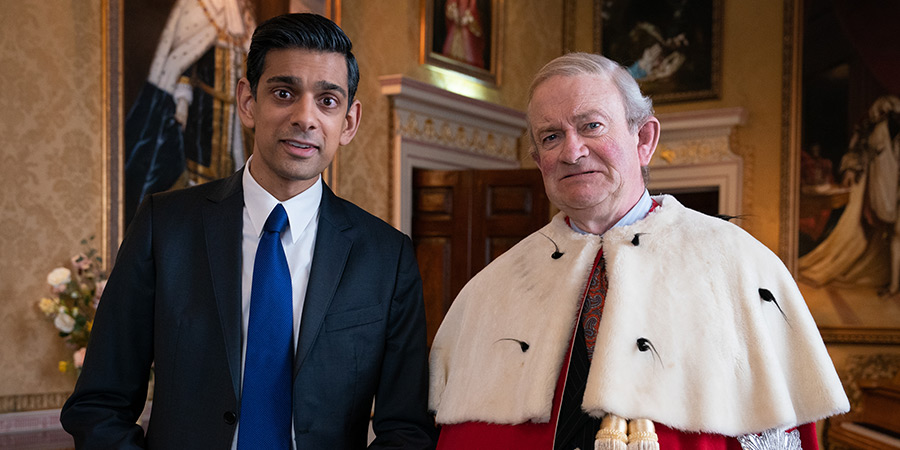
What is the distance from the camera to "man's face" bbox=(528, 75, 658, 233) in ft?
7.10

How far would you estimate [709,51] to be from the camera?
28.5 ft

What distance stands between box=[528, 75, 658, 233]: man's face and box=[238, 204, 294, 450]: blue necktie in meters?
0.74

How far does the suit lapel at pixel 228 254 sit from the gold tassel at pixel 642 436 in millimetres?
913

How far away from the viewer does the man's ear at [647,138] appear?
2287mm

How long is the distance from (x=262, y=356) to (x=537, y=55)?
7.49 meters

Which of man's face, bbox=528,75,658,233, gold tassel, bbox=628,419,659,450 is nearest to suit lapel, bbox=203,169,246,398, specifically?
man's face, bbox=528,75,658,233

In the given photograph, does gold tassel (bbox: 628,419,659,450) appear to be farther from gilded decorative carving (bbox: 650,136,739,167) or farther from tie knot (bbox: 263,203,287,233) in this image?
gilded decorative carving (bbox: 650,136,739,167)

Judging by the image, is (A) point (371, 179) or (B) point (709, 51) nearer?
(A) point (371, 179)

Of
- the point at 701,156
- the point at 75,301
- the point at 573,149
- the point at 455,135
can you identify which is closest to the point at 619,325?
the point at 573,149

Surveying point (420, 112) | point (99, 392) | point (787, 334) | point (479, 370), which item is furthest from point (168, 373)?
point (420, 112)

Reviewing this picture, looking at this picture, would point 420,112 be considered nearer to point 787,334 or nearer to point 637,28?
point 637,28

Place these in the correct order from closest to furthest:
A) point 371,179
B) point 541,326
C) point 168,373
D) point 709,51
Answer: point 168,373 → point 541,326 → point 371,179 → point 709,51

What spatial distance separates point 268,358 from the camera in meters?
2.04

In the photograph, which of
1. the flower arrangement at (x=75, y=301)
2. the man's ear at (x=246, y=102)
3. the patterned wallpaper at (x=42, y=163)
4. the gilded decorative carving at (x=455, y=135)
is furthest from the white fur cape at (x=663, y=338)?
the gilded decorative carving at (x=455, y=135)
